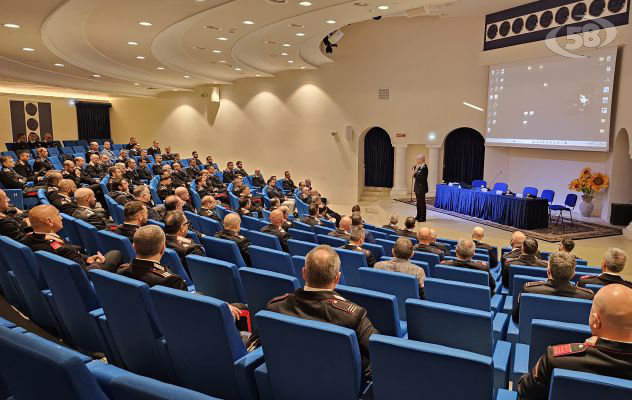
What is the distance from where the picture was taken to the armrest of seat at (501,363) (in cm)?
254

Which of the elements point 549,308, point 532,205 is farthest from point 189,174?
point 549,308

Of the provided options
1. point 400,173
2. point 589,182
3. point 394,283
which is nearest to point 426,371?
point 394,283

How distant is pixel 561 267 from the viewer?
3.21 metres

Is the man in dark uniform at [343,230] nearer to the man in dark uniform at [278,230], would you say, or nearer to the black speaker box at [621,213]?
the man in dark uniform at [278,230]

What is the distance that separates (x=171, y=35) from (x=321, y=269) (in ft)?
26.0

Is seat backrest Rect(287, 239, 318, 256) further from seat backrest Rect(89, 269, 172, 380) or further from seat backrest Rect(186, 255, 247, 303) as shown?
seat backrest Rect(89, 269, 172, 380)

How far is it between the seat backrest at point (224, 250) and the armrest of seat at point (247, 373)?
75.5 inches

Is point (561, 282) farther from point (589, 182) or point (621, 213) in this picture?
point (589, 182)

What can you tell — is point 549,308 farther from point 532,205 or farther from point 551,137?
point 551,137

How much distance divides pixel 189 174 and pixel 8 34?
590cm

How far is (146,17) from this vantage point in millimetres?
7199

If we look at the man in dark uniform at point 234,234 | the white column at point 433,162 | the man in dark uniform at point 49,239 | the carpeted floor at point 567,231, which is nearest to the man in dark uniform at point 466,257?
the man in dark uniform at point 234,234

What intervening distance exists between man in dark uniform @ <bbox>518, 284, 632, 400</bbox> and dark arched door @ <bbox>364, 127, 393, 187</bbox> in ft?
48.0

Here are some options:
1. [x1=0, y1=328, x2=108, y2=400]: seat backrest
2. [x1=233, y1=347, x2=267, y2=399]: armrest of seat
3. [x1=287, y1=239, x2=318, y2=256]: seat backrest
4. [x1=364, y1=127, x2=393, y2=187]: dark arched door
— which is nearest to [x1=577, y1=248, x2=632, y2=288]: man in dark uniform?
[x1=287, y1=239, x2=318, y2=256]: seat backrest
